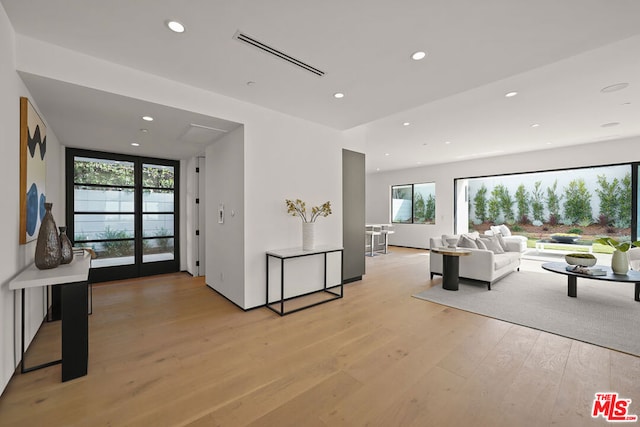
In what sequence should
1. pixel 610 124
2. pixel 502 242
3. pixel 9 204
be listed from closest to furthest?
pixel 9 204 → pixel 610 124 → pixel 502 242

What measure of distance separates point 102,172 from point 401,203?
29.7 ft

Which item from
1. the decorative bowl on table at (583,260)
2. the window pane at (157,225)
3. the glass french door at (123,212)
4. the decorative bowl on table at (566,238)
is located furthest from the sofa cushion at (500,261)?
the window pane at (157,225)

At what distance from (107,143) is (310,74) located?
3.84 m

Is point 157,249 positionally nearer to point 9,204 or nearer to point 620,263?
point 9,204

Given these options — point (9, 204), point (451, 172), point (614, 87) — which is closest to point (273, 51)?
point (9, 204)

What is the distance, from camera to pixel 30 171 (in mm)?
2461

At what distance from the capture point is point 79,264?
2557mm

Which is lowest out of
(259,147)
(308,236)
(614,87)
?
(308,236)

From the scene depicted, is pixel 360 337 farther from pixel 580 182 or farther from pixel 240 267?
pixel 580 182

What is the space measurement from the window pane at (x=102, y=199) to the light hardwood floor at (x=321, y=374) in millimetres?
2350

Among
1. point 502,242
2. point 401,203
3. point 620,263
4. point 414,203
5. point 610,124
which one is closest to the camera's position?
point 620,263

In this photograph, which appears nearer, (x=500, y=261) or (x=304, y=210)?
(x=304, y=210)

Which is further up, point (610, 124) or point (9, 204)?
point (610, 124)

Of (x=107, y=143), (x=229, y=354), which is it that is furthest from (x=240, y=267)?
(x=107, y=143)
